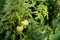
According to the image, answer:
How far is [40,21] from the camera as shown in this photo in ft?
5.34

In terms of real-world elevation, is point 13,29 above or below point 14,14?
below

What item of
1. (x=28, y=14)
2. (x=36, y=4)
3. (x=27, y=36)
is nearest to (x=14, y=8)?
(x=28, y=14)

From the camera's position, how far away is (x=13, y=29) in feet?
4.69

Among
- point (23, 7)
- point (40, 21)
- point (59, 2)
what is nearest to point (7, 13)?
point (23, 7)

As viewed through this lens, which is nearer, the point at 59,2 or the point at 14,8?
the point at 14,8

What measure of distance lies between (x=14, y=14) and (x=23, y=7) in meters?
0.11

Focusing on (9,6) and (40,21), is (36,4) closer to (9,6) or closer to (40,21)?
(40,21)

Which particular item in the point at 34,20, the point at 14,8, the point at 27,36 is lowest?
the point at 27,36

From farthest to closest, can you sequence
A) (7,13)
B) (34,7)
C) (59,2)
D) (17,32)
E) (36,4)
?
(59,2) → (36,4) → (34,7) → (17,32) → (7,13)

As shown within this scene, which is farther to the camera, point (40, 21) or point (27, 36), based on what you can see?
point (40, 21)

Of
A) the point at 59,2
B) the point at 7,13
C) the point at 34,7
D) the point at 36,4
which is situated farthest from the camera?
the point at 59,2

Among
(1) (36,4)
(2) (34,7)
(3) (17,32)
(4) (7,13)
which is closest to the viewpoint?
(4) (7,13)

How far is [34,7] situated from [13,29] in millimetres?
348

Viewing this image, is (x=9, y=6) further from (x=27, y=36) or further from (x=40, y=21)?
(x=40, y=21)
